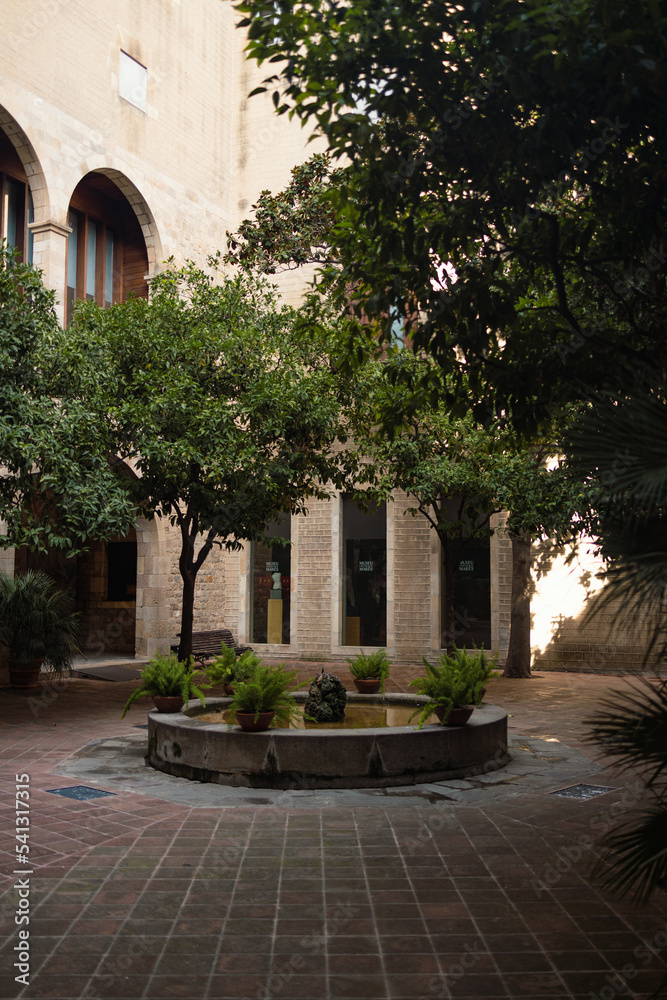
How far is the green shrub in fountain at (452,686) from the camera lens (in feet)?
27.3

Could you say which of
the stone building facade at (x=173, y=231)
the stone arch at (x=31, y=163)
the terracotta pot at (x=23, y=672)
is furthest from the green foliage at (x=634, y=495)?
the stone arch at (x=31, y=163)

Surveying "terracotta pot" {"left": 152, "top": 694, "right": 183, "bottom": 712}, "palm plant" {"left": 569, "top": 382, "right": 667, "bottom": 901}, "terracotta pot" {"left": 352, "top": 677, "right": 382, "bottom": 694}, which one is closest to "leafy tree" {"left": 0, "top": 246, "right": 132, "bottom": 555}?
"terracotta pot" {"left": 152, "top": 694, "right": 183, "bottom": 712}

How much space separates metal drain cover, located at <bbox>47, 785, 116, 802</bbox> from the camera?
739cm

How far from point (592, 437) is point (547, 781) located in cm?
509

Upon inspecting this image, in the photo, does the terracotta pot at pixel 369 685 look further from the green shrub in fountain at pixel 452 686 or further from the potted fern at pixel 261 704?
the potted fern at pixel 261 704

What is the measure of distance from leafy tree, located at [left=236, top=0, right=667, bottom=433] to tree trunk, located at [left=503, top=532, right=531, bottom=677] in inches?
420

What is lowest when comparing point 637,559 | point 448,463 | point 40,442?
point 637,559

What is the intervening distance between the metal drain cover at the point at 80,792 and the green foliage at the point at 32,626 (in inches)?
300

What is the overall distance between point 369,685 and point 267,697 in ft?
9.84

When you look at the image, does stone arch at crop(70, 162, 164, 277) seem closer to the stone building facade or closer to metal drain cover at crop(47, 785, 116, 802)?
the stone building facade

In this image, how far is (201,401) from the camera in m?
12.7

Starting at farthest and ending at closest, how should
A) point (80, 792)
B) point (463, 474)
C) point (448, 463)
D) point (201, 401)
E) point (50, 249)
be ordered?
point (50, 249) < point (448, 463) < point (463, 474) < point (201, 401) < point (80, 792)

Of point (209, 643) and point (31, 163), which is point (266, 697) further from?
point (31, 163)

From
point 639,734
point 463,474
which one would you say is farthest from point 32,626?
point 639,734
